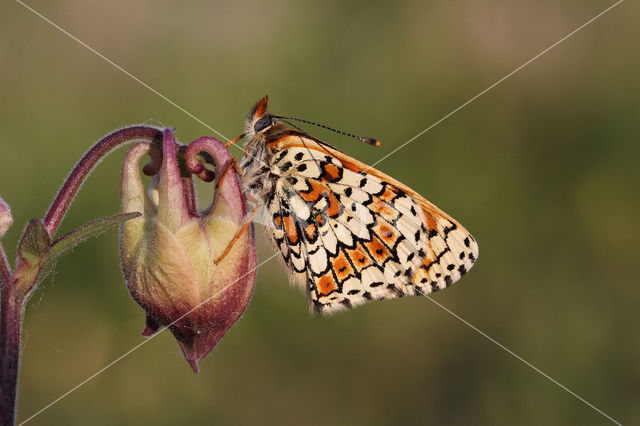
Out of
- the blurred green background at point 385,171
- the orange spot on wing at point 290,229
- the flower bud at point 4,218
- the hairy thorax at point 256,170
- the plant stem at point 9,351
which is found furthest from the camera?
the blurred green background at point 385,171

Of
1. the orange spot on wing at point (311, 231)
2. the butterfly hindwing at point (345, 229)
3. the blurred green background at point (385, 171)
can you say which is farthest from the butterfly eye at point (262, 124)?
the blurred green background at point (385, 171)

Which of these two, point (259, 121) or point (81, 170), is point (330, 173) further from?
point (81, 170)

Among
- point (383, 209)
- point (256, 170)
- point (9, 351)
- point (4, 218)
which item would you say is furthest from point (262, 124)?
point (9, 351)

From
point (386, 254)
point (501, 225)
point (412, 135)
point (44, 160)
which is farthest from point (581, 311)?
point (44, 160)

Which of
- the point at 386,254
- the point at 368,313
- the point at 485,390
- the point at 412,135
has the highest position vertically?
the point at 412,135

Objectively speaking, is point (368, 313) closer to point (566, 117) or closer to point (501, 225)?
point (501, 225)

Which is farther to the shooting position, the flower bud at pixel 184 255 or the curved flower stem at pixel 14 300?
the flower bud at pixel 184 255

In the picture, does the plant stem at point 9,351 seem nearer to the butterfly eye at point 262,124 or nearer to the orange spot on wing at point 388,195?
the butterfly eye at point 262,124

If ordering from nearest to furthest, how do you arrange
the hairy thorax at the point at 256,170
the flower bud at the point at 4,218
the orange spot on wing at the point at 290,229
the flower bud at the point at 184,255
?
the flower bud at the point at 4,218 < the flower bud at the point at 184,255 < the hairy thorax at the point at 256,170 < the orange spot on wing at the point at 290,229
